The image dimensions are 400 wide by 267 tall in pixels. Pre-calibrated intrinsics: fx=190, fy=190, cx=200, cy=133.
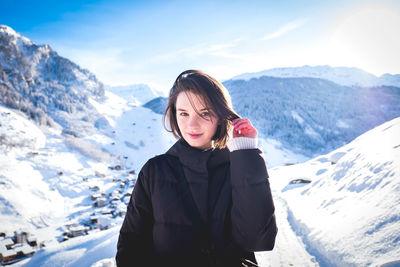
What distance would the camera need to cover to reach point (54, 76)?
85.7m

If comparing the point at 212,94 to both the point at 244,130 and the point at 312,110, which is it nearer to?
the point at 244,130

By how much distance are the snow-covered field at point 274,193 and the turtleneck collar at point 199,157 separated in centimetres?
347

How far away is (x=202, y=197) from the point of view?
1.56 metres

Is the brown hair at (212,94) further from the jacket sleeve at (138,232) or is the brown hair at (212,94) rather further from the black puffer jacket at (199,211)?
the jacket sleeve at (138,232)

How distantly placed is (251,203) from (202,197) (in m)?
0.42

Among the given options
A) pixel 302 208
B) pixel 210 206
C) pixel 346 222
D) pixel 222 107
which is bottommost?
pixel 302 208

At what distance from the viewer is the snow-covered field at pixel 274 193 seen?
4.07 meters

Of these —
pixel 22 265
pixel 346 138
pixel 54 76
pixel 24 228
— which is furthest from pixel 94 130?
pixel 346 138

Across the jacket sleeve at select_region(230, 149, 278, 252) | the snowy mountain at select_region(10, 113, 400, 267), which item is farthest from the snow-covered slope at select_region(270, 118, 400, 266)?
the jacket sleeve at select_region(230, 149, 278, 252)

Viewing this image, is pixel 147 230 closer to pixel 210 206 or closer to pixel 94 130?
pixel 210 206

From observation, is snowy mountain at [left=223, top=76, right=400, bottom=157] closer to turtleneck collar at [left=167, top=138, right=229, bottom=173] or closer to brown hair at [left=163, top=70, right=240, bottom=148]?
brown hair at [left=163, top=70, right=240, bottom=148]

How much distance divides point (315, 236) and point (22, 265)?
25.0 ft

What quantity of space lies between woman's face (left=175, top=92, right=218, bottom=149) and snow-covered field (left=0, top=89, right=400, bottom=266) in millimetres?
3667

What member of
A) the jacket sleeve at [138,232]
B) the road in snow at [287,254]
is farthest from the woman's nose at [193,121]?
the road in snow at [287,254]
